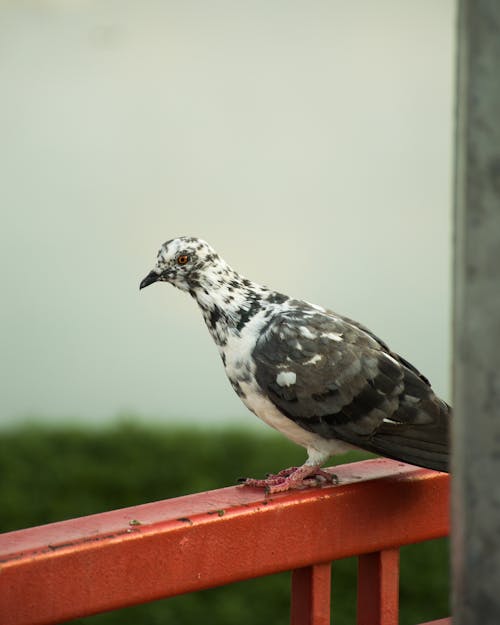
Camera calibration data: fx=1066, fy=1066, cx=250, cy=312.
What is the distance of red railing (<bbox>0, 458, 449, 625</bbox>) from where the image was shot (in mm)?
1607

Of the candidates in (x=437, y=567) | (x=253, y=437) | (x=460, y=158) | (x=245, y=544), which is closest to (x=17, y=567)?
(x=245, y=544)

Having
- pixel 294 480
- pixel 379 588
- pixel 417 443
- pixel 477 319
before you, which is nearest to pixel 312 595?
pixel 379 588

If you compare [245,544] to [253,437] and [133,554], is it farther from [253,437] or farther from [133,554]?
[253,437]

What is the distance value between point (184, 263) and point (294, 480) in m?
0.58

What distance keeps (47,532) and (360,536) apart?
0.59 meters

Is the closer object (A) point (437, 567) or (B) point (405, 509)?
(B) point (405, 509)

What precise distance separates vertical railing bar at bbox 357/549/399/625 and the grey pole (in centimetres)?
106

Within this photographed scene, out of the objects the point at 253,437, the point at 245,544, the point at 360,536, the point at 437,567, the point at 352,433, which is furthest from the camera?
the point at 253,437

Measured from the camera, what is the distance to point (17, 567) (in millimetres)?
1562

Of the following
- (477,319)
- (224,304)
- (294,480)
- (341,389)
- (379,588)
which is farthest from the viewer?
(224,304)

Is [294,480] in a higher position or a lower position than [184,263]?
lower

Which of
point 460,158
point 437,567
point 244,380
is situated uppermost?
point 460,158

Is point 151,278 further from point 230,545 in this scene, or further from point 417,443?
point 230,545

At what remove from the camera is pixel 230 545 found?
5.91 feet
